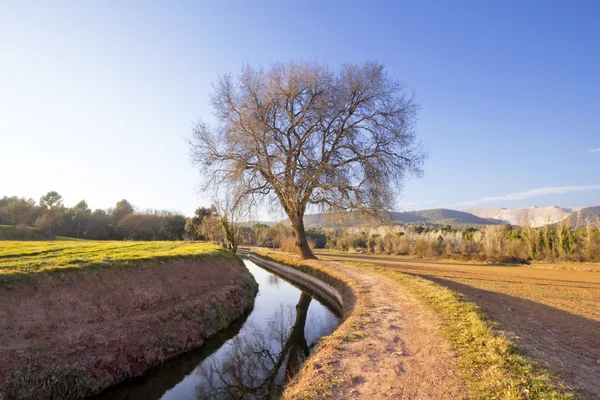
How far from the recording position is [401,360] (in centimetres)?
505

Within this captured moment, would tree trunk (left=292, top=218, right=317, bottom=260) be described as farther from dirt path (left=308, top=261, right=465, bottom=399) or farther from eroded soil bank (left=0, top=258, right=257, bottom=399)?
dirt path (left=308, top=261, right=465, bottom=399)

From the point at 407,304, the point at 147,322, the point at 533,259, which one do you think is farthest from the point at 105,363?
the point at 533,259

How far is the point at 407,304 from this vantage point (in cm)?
873

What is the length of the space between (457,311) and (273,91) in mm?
14127

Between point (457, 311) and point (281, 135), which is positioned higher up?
point (281, 135)

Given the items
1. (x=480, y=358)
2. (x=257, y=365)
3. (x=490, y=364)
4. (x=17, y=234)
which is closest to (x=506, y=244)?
(x=480, y=358)

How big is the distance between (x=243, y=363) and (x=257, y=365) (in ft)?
1.18

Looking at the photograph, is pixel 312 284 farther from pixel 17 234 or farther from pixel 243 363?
pixel 17 234

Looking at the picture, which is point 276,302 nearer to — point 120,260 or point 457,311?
point 120,260

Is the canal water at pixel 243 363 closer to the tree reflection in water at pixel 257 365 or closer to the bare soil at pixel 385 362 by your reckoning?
the tree reflection in water at pixel 257 365

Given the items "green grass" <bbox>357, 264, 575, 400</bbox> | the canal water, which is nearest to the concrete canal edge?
the canal water

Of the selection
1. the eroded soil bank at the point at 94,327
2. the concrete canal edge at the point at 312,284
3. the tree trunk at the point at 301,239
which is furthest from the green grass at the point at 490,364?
the tree trunk at the point at 301,239

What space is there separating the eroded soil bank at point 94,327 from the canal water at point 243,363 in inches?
15.4

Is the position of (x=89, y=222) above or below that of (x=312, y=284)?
above
